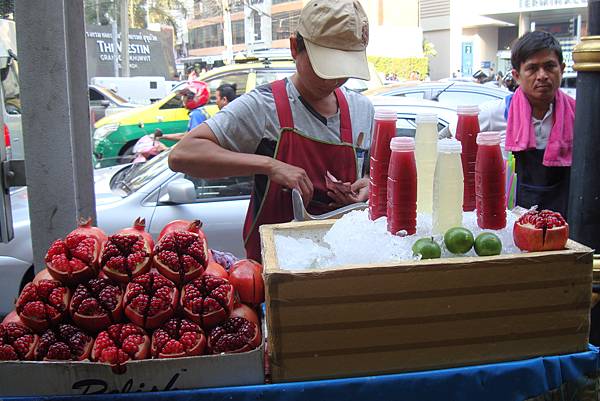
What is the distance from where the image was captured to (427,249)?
5.42 ft

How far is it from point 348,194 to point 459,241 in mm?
893

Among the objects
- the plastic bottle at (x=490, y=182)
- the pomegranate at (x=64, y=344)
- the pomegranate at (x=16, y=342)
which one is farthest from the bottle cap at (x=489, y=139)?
the pomegranate at (x=16, y=342)

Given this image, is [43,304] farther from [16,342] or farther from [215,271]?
[215,271]

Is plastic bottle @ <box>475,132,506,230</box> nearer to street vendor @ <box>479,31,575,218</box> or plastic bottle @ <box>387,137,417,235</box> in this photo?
plastic bottle @ <box>387,137,417,235</box>

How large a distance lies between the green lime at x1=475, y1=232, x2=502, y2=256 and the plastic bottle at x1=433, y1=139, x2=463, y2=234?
0.14m

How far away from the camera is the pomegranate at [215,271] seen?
1.82 m

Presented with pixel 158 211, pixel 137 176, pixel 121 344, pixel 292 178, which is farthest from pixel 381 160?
pixel 137 176

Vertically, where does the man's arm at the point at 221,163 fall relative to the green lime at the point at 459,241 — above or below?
above

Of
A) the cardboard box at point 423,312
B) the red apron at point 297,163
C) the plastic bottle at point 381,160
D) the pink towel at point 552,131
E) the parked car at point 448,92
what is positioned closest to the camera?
the cardboard box at point 423,312

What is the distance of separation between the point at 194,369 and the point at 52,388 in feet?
1.20

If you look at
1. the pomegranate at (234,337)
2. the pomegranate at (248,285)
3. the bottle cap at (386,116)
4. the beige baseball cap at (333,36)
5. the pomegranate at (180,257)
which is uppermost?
the beige baseball cap at (333,36)

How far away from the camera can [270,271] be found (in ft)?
5.15

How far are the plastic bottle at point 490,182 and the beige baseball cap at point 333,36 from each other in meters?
0.77

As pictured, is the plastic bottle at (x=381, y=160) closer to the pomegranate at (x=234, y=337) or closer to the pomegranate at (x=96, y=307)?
the pomegranate at (x=234, y=337)
